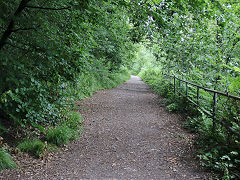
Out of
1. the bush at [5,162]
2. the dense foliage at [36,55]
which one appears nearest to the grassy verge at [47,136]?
the bush at [5,162]

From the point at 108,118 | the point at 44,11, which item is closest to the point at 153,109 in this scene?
the point at 108,118

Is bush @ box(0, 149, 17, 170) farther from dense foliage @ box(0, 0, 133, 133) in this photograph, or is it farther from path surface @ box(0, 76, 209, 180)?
dense foliage @ box(0, 0, 133, 133)

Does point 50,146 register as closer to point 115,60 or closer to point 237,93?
point 237,93

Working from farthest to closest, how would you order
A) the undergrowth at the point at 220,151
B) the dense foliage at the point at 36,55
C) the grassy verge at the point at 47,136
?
the grassy verge at the point at 47,136, the dense foliage at the point at 36,55, the undergrowth at the point at 220,151

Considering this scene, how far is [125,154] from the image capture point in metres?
4.78

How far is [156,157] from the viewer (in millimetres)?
4578

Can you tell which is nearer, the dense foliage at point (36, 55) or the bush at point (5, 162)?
the bush at point (5, 162)

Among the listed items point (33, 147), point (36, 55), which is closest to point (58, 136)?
point (33, 147)

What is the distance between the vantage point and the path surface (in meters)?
3.83

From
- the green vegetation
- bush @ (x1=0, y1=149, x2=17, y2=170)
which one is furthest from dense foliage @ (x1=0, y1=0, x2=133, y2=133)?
bush @ (x1=0, y1=149, x2=17, y2=170)

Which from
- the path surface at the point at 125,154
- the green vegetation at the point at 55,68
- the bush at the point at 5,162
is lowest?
the path surface at the point at 125,154

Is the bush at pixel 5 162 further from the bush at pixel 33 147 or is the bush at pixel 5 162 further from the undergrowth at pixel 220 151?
Answer: the undergrowth at pixel 220 151

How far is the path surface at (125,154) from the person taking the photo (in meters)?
3.83

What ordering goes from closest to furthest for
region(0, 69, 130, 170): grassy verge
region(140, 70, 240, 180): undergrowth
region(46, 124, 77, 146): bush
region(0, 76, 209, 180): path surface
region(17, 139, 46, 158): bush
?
region(140, 70, 240, 180): undergrowth
region(0, 76, 209, 180): path surface
region(0, 69, 130, 170): grassy verge
region(17, 139, 46, 158): bush
region(46, 124, 77, 146): bush
